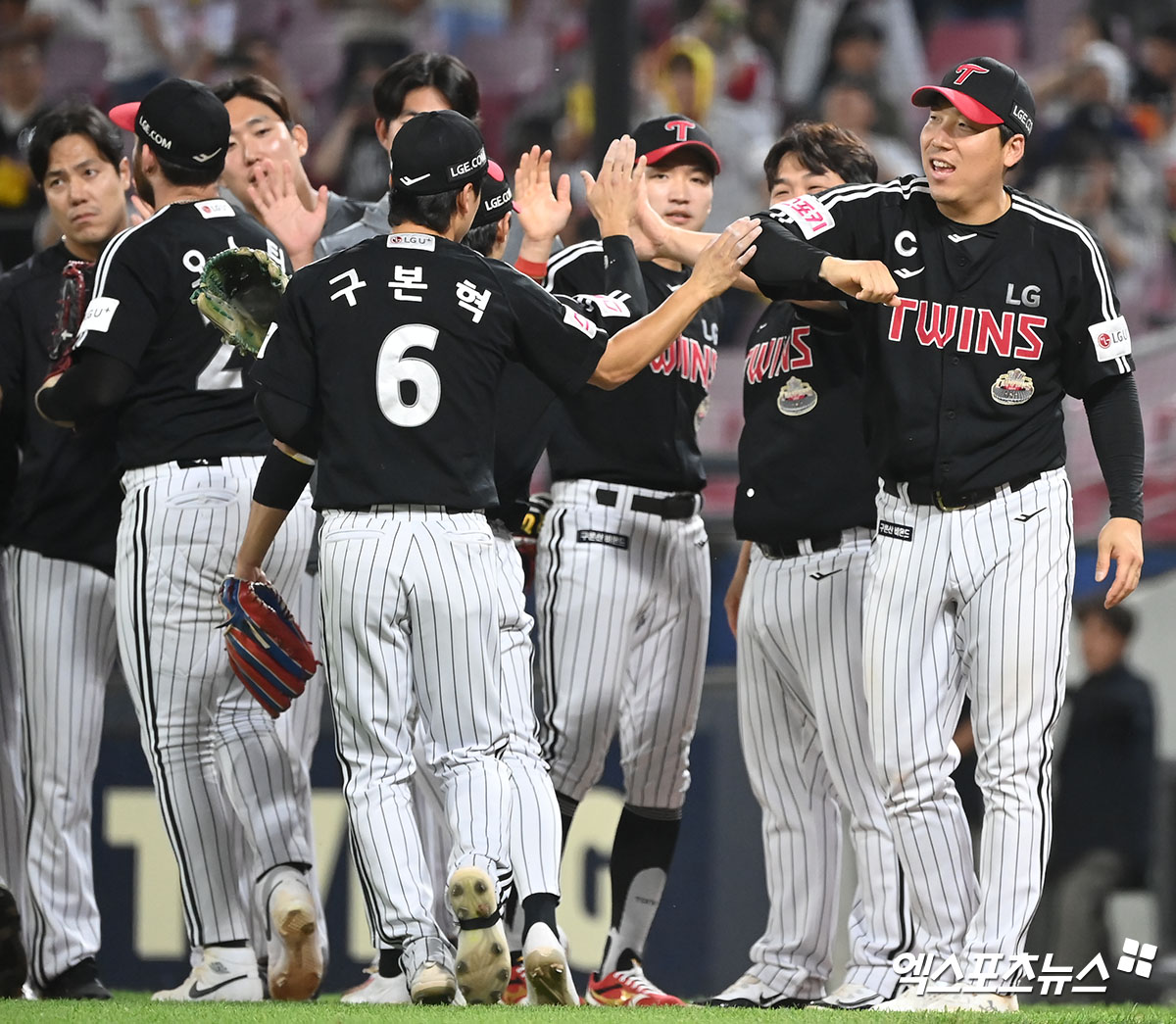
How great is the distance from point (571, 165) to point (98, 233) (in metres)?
6.40

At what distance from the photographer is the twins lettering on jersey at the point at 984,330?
4.10m

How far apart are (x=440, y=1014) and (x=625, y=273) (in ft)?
5.86

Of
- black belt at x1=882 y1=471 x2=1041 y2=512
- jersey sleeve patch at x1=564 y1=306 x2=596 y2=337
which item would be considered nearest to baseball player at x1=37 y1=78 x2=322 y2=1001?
jersey sleeve patch at x1=564 y1=306 x2=596 y2=337

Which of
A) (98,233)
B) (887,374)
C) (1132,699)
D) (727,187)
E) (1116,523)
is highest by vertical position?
(727,187)

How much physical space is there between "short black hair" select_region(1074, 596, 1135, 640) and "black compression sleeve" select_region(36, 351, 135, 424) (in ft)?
12.6

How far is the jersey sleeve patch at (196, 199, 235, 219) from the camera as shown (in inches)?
180

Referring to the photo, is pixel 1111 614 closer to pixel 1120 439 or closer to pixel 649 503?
pixel 649 503

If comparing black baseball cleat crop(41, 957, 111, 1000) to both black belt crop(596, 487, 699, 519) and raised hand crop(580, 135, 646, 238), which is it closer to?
black belt crop(596, 487, 699, 519)

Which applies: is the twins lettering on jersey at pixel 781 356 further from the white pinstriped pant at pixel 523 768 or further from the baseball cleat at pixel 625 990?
the baseball cleat at pixel 625 990

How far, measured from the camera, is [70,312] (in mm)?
4684

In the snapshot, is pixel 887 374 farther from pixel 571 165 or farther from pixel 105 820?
pixel 571 165

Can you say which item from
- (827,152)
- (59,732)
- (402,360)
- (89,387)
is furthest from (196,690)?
(827,152)

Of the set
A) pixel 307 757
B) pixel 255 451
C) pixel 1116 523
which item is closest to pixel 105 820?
pixel 307 757

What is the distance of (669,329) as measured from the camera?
4.06m
